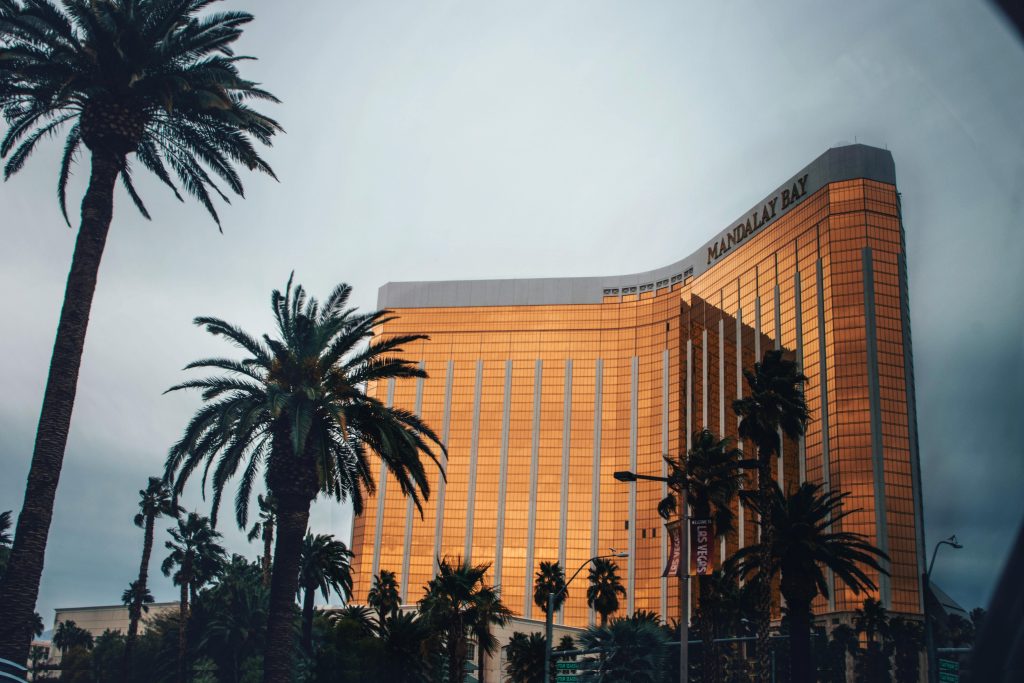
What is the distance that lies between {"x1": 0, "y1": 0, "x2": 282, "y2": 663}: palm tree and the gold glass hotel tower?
345 feet

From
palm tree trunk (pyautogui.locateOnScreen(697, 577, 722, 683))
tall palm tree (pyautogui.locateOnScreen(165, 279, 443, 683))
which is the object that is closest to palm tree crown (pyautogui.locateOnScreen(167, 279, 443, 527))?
tall palm tree (pyautogui.locateOnScreen(165, 279, 443, 683))

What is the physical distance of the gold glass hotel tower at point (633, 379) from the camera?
423ft

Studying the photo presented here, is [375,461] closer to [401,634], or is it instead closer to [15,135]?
[401,634]

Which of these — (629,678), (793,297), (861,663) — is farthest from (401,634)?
(793,297)

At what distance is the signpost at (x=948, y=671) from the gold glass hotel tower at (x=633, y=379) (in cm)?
8873

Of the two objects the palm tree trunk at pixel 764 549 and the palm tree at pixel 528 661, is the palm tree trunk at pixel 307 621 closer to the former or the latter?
the palm tree at pixel 528 661

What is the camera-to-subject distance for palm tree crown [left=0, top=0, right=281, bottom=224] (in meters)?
30.9

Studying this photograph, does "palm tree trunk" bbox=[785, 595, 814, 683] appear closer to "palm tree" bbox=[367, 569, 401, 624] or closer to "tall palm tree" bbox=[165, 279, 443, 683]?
"tall palm tree" bbox=[165, 279, 443, 683]

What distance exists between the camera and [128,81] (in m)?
31.8

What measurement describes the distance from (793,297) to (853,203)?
48.8ft

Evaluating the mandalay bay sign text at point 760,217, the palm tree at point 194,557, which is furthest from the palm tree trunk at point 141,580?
the mandalay bay sign text at point 760,217

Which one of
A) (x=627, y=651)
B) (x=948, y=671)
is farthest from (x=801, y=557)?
(x=948, y=671)

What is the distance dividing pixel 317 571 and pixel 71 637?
79.8 m

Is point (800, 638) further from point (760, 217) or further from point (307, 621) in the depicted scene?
point (760, 217)
